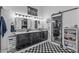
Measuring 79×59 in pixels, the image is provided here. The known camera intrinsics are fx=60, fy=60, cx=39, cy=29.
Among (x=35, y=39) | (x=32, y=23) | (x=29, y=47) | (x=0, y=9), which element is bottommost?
(x=29, y=47)

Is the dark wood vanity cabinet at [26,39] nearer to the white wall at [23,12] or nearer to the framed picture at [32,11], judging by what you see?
the white wall at [23,12]

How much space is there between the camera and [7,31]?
2.17 m

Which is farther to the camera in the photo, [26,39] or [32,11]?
[32,11]

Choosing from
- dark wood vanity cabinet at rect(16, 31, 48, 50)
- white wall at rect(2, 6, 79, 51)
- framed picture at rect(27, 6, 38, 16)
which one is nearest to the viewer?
white wall at rect(2, 6, 79, 51)

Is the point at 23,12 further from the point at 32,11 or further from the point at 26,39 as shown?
the point at 26,39

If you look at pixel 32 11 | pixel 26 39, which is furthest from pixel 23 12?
pixel 26 39

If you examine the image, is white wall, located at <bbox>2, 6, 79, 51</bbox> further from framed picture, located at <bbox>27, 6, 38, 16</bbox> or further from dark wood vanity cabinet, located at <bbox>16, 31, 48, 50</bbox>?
dark wood vanity cabinet, located at <bbox>16, 31, 48, 50</bbox>

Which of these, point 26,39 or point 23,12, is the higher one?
point 23,12

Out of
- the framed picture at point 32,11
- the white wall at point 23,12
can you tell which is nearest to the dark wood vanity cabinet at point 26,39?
the white wall at point 23,12

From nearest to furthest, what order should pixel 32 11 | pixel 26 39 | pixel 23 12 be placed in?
pixel 26 39 < pixel 23 12 < pixel 32 11

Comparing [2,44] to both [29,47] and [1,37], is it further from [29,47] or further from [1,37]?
[29,47]

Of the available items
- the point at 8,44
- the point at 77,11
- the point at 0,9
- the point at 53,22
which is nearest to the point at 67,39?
the point at 77,11

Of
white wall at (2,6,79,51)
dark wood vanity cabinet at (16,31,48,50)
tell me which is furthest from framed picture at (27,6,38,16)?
dark wood vanity cabinet at (16,31,48,50)

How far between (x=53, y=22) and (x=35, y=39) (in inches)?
70.4
